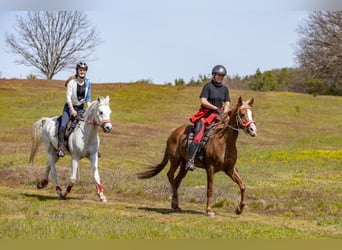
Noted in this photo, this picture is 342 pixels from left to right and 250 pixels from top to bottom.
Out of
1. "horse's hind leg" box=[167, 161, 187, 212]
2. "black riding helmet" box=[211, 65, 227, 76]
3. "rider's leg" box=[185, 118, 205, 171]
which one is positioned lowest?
"horse's hind leg" box=[167, 161, 187, 212]

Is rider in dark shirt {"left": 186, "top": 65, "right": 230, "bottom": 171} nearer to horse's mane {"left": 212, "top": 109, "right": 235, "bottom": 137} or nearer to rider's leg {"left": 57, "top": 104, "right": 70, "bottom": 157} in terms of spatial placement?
horse's mane {"left": 212, "top": 109, "right": 235, "bottom": 137}

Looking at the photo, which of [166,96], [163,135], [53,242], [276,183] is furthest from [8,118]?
[53,242]

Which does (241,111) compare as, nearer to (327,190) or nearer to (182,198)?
(182,198)

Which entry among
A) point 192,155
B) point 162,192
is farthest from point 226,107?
point 162,192

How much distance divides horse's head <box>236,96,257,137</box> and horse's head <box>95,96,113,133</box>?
10.7ft

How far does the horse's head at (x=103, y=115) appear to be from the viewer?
45.9 feet

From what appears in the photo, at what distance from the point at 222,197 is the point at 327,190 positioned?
3837 millimetres

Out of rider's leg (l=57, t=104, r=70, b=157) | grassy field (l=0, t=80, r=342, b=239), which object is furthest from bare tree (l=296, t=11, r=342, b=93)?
rider's leg (l=57, t=104, r=70, b=157)

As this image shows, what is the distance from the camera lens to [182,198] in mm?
16203

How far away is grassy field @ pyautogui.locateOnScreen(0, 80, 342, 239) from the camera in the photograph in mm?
10211

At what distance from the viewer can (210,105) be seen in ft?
43.4

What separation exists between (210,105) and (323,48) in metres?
28.4

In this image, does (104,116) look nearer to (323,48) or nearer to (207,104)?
(207,104)

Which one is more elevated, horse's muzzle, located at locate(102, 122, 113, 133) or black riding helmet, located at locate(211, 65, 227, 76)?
black riding helmet, located at locate(211, 65, 227, 76)
